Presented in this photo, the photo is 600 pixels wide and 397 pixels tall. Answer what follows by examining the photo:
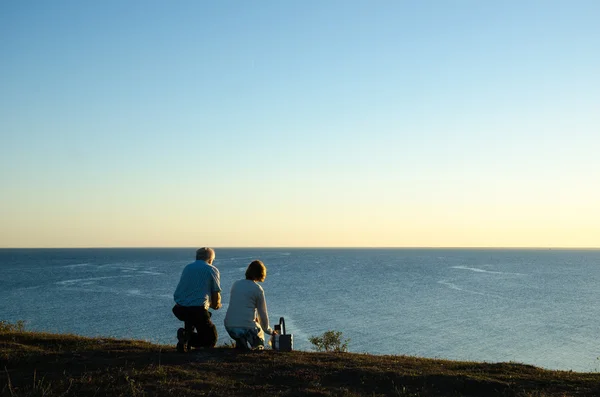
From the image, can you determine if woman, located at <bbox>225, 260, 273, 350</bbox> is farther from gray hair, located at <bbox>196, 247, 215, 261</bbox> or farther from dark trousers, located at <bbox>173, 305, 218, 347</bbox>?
gray hair, located at <bbox>196, 247, 215, 261</bbox>

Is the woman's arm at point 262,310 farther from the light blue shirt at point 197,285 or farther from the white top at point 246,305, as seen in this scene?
the light blue shirt at point 197,285

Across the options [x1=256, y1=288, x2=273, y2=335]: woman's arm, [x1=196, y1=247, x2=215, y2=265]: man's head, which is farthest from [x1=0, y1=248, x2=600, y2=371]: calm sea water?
[x1=196, y1=247, x2=215, y2=265]: man's head

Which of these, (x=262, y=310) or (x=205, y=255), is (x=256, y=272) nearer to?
(x=262, y=310)

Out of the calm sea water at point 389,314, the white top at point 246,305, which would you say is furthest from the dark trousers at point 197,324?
the calm sea water at point 389,314

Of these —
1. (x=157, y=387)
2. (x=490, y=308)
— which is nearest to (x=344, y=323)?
(x=490, y=308)

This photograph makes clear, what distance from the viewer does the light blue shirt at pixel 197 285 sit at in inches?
503

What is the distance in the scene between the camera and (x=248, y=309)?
1300 centimetres

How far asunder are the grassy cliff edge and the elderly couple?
0.39 metres

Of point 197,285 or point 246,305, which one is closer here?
point 197,285

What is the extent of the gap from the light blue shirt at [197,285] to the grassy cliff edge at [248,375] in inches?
46.2

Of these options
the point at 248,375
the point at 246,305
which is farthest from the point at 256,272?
the point at 248,375

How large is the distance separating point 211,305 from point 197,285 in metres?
0.63

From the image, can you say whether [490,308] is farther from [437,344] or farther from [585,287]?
[585,287]

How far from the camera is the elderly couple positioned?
12781mm
